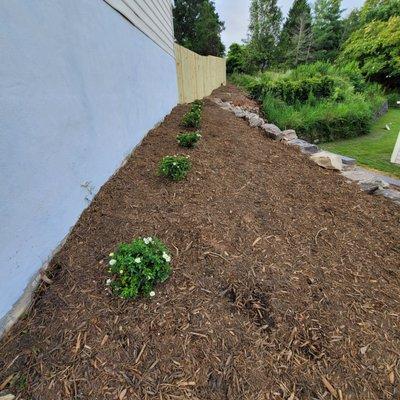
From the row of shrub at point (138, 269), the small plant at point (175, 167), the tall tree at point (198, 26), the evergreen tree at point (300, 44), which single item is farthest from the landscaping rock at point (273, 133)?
the evergreen tree at point (300, 44)

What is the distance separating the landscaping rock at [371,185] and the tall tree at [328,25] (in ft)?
91.9

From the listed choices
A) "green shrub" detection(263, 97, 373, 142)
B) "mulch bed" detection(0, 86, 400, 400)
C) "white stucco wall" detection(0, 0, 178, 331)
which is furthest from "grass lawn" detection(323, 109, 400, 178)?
"white stucco wall" detection(0, 0, 178, 331)

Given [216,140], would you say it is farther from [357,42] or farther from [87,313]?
[357,42]

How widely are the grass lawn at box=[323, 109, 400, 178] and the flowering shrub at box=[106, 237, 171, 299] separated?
16.7 feet

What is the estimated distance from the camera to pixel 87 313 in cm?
152

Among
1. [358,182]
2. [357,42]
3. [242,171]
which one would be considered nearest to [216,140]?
[242,171]

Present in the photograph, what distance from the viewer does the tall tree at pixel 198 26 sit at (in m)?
22.2

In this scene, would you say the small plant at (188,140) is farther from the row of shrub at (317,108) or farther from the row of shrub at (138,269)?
the row of shrub at (317,108)

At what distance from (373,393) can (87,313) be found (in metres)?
1.68

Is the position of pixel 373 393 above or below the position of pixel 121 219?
below

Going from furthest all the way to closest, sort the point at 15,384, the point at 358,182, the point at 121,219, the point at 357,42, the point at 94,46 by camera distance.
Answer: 1. the point at 357,42
2. the point at 358,182
3. the point at 94,46
4. the point at 121,219
5. the point at 15,384

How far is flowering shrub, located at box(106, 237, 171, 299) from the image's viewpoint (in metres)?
1.56

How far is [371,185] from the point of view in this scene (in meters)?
3.18

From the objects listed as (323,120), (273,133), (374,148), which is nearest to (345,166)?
(273,133)
